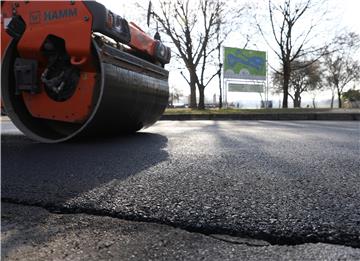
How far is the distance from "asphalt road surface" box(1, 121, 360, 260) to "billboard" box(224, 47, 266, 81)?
24477 millimetres

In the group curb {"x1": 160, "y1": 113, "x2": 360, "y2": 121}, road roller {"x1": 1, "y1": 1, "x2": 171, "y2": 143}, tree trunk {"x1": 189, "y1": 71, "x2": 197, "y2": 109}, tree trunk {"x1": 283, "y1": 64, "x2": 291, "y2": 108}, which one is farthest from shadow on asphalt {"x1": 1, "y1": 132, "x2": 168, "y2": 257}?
tree trunk {"x1": 283, "y1": 64, "x2": 291, "y2": 108}

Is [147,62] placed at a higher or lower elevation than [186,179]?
higher

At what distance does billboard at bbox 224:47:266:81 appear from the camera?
90.4 feet

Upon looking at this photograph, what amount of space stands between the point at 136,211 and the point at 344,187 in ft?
4.16

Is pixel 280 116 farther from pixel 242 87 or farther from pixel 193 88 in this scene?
pixel 242 87

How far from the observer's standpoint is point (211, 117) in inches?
690

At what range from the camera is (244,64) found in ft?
92.4

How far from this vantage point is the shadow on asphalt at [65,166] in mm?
2391

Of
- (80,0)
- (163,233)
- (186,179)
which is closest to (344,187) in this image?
→ (186,179)

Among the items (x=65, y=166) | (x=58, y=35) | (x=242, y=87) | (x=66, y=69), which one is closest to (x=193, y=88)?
(x=242, y=87)

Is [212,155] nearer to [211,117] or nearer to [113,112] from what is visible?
[113,112]

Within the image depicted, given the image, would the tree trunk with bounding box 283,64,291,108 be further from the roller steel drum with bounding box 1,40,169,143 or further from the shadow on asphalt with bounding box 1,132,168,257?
the shadow on asphalt with bounding box 1,132,168,257

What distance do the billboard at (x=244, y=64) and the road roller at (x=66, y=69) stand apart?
2312 cm

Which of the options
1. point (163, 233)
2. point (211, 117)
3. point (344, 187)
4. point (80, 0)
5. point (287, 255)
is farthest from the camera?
point (211, 117)
